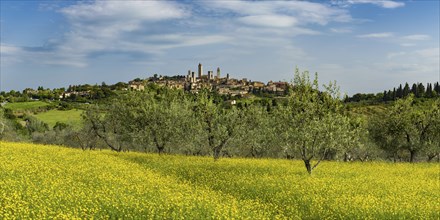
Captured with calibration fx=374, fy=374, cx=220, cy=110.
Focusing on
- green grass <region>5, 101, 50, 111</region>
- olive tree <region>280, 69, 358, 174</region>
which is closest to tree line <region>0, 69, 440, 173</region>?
olive tree <region>280, 69, 358, 174</region>

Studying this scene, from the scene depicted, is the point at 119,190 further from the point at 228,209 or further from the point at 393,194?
the point at 393,194

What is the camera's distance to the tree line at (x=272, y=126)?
3066cm

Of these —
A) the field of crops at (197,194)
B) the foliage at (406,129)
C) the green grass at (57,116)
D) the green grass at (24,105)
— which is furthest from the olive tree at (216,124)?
the green grass at (24,105)

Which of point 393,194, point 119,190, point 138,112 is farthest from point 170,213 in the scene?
point 138,112

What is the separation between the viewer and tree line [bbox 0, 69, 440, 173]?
1207 inches

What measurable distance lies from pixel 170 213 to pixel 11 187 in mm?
8307

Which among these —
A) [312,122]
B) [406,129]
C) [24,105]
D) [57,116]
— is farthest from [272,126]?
[24,105]

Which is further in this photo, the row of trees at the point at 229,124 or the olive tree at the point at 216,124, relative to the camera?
the olive tree at the point at 216,124

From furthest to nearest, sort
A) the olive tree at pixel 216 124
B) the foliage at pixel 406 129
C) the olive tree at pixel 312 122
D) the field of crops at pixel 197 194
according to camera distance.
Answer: the foliage at pixel 406 129 < the olive tree at pixel 216 124 < the olive tree at pixel 312 122 < the field of crops at pixel 197 194

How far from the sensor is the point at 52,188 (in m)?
17.8

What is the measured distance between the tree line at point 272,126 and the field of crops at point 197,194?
11.9ft

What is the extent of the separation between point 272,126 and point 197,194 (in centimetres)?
2651

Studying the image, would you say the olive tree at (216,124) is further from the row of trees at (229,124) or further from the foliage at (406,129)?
the foliage at (406,129)

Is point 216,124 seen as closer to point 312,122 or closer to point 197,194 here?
point 312,122
